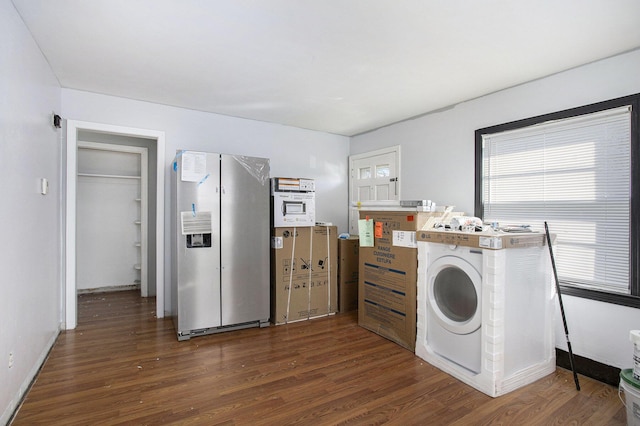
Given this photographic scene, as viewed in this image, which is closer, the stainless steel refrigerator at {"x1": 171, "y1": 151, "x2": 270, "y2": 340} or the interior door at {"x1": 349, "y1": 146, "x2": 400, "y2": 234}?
the stainless steel refrigerator at {"x1": 171, "y1": 151, "x2": 270, "y2": 340}

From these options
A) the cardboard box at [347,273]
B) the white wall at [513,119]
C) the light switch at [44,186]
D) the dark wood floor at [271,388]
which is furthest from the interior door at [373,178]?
the light switch at [44,186]

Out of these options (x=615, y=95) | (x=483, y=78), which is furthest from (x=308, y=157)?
(x=615, y=95)

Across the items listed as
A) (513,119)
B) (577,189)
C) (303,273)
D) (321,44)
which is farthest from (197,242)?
(577,189)

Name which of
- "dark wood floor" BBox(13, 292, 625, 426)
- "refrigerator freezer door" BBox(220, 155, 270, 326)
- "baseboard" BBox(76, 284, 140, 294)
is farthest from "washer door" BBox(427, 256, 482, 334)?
"baseboard" BBox(76, 284, 140, 294)

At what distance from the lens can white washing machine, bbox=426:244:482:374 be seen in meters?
2.27

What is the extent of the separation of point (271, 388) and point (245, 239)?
150 cm

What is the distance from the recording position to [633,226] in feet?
7.32

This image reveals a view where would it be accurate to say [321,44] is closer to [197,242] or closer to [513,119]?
[513,119]

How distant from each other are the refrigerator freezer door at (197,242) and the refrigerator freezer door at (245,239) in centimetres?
8

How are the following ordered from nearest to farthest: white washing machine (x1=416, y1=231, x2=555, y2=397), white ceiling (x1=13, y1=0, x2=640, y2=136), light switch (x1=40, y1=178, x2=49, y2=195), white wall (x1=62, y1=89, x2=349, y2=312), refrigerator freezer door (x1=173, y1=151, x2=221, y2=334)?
white ceiling (x1=13, y1=0, x2=640, y2=136)
white washing machine (x1=416, y1=231, x2=555, y2=397)
light switch (x1=40, y1=178, x2=49, y2=195)
refrigerator freezer door (x1=173, y1=151, x2=221, y2=334)
white wall (x1=62, y1=89, x2=349, y2=312)

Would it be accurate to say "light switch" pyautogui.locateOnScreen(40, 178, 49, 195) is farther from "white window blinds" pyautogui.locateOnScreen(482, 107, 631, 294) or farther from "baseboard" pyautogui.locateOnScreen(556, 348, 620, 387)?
"baseboard" pyautogui.locateOnScreen(556, 348, 620, 387)

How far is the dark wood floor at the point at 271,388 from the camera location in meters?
1.88

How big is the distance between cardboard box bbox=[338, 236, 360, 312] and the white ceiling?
67.5 inches

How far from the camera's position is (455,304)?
8.18ft
